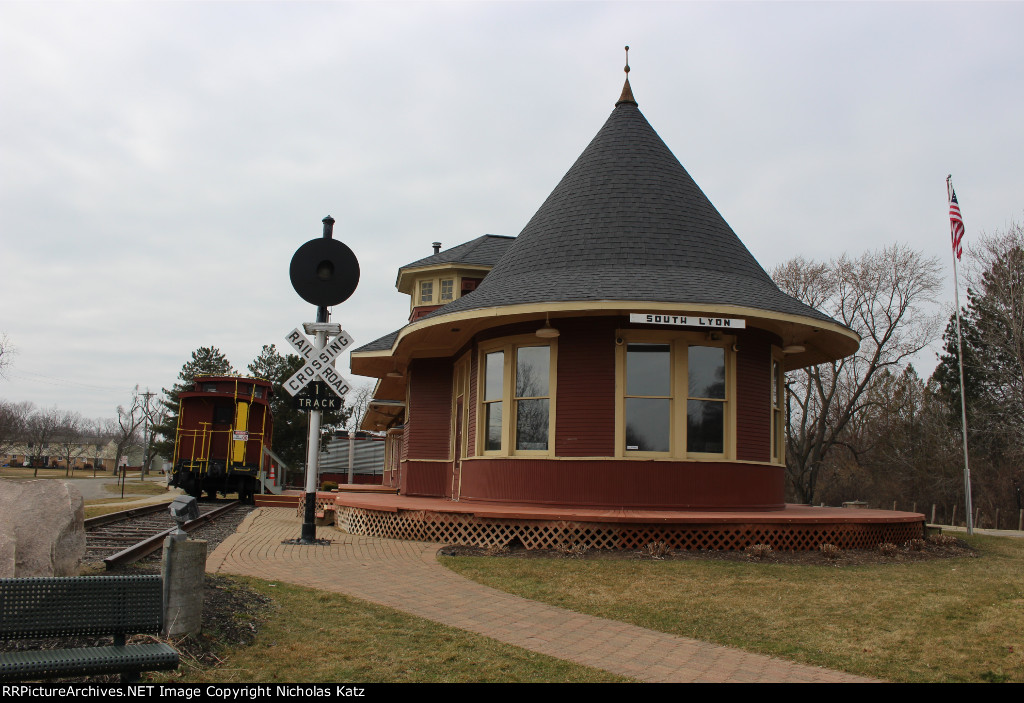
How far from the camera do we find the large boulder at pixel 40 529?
5609 mm

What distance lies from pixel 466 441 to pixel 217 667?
9.82 metres

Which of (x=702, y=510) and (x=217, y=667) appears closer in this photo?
(x=217, y=667)

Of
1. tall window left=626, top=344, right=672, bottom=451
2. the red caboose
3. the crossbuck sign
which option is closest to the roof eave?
tall window left=626, top=344, right=672, bottom=451

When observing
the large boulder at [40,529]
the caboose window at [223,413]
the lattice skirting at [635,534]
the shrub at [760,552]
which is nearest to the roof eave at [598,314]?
the lattice skirting at [635,534]

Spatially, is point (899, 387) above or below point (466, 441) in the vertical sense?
above

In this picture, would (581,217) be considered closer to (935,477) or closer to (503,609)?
(503,609)

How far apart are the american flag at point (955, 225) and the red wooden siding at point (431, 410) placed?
13.3 metres

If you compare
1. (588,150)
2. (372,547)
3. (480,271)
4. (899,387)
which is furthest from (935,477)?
(372,547)

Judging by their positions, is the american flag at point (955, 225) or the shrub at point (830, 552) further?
the american flag at point (955, 225)

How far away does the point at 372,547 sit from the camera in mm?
11203

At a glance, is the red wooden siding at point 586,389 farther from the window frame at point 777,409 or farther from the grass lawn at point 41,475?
the grass lawn at point 41,475

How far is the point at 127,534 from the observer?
1313 cm

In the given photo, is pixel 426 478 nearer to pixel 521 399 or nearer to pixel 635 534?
pixel 521 399

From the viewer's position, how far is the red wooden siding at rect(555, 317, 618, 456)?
1212 centimetres
